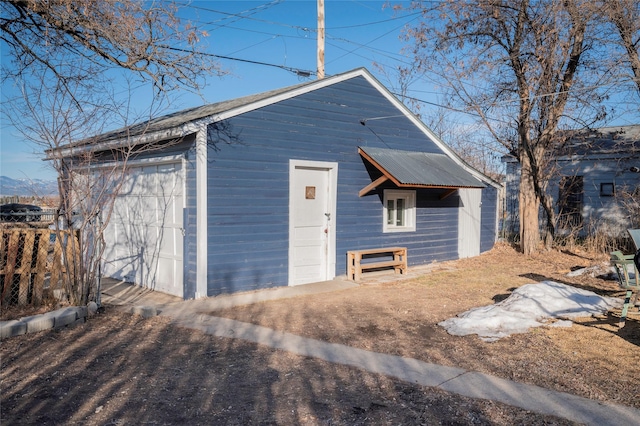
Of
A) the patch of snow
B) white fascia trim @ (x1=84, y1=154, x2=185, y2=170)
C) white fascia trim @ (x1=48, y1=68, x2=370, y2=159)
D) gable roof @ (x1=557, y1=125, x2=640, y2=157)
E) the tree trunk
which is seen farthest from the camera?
gable roof @ (x1=557, y1=125, x2=640, y2=157)

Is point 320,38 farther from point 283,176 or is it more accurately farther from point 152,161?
point 152,161

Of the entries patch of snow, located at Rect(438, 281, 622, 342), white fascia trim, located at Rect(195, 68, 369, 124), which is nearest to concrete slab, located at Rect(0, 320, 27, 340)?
white fascia trim, located at Rect(195, 68, 369, 124)

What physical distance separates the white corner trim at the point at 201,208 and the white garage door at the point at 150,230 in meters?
0.52

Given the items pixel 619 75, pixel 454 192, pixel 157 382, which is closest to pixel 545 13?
pixel 619 75

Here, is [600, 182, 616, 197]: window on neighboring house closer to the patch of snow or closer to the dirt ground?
the patch of snow

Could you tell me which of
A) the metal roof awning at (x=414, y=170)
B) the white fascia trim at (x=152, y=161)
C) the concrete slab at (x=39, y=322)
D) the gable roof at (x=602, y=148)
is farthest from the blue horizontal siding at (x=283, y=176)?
the gable roof at (x=602, y=148)

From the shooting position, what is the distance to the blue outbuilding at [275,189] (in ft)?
26.8

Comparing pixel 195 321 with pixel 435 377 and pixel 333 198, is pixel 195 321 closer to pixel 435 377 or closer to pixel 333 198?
pixel 435 377

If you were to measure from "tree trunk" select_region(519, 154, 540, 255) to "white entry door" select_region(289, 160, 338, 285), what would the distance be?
6.83m

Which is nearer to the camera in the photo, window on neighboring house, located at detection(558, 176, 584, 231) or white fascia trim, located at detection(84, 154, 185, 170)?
white fascia trim, located at detection(84, 154, 185, 170)

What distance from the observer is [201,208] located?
795 centimetres

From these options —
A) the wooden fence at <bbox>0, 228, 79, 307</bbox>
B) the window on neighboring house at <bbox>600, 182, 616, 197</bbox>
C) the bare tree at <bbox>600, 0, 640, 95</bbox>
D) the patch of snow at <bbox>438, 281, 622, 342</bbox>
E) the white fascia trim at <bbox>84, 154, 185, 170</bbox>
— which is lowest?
the patch of snow at <bbox>438, 281, 622, 342</bbox>

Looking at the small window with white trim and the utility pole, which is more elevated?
the utility pole

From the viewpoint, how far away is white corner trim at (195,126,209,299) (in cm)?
796
